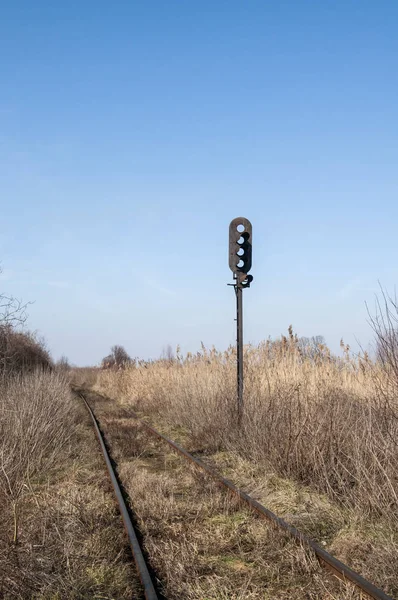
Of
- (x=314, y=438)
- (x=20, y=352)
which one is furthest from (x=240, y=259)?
(x=20, y=352)

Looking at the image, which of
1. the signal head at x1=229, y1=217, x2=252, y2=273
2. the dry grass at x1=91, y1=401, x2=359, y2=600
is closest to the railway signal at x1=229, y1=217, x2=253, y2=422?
the signal head at x1=229, y1=217, x2=252, y2=273

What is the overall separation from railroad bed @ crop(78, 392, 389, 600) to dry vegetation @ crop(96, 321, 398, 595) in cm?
35

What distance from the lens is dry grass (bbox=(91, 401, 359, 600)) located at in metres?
3.76

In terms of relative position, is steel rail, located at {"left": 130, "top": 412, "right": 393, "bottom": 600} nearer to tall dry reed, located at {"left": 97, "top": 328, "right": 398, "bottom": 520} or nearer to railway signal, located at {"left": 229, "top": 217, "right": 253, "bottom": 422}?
tall dry reed, located at {"left": 97, "top": 328, "right": 398, "bottom": 520}

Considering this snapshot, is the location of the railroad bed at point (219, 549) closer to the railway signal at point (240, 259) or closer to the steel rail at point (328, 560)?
the steel rail at point (328, 560)

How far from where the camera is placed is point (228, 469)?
302 inches

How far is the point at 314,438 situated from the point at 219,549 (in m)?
2.18

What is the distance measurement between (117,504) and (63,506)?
62cm

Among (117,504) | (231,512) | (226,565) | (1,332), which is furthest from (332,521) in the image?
(1,332)

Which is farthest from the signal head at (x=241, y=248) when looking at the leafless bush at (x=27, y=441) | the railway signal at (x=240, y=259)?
the leafless bush at (x=27, y=441)

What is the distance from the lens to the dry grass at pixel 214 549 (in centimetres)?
376

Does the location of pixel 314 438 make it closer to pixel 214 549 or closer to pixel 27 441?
pixel 214 549

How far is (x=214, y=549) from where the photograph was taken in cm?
454

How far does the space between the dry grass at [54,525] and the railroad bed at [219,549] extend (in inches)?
9.8
